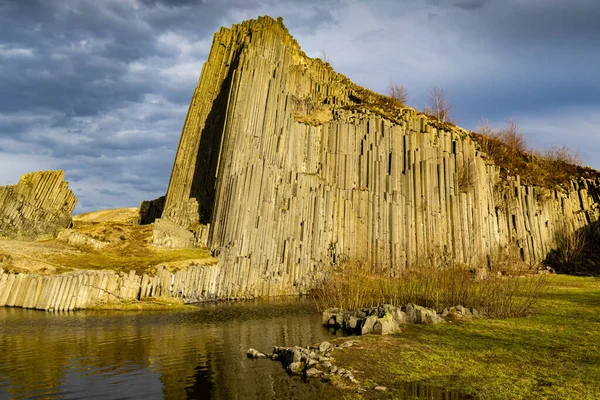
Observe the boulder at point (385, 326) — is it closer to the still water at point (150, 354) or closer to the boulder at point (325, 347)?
the still water at point (150, 354)

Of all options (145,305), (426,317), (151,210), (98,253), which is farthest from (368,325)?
(151,210)

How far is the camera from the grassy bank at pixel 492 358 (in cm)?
938

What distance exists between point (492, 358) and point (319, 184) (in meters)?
28.1

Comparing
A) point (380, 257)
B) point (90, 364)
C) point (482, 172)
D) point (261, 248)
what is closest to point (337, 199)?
point (380, 257)

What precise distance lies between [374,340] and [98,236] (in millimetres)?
25506

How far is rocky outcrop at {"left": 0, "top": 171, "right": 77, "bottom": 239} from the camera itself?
3456cm

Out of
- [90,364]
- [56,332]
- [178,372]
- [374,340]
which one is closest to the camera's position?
[178,372]

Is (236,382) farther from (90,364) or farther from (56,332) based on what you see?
(56,332)

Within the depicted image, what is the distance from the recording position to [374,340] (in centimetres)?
1442

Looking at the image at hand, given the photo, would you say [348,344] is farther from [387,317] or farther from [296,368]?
[387,317]

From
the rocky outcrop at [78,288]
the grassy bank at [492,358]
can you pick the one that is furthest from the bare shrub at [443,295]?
the rocky outcrop at [78,288]

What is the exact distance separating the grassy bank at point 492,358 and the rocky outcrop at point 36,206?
31.4 meters

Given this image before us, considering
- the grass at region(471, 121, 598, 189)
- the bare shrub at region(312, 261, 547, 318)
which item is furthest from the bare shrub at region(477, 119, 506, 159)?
the bare shrub at region(312, 261, 547, 318)

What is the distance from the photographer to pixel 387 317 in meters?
16.2
